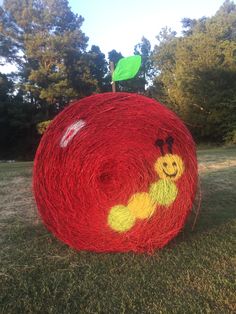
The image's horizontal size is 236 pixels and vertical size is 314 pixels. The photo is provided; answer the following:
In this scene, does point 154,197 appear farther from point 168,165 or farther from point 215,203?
point 215,203

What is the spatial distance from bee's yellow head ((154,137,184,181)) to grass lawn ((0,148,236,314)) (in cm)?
63

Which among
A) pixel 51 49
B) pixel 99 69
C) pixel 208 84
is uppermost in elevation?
pixel 51 49

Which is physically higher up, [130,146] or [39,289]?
[130,146]

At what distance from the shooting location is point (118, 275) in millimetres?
2850

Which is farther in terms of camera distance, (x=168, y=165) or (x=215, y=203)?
(x=215, y=203)

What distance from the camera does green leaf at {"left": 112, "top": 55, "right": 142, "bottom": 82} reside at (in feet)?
13.9

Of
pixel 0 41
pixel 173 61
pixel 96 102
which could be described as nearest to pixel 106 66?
pixel 173 61

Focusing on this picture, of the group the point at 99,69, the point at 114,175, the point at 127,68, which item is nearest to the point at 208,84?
the point at 99,69

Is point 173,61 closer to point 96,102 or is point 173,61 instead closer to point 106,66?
point 106,66

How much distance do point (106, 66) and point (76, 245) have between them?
24.6 metres

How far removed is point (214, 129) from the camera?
21.0 m

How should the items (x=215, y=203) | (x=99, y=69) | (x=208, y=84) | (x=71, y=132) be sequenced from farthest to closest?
(x=99, y=69), (x=208, y=84), (x=215, y=203), (x=71, y=132)

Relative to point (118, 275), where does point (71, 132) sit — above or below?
above

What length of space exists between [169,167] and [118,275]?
3.26ft
